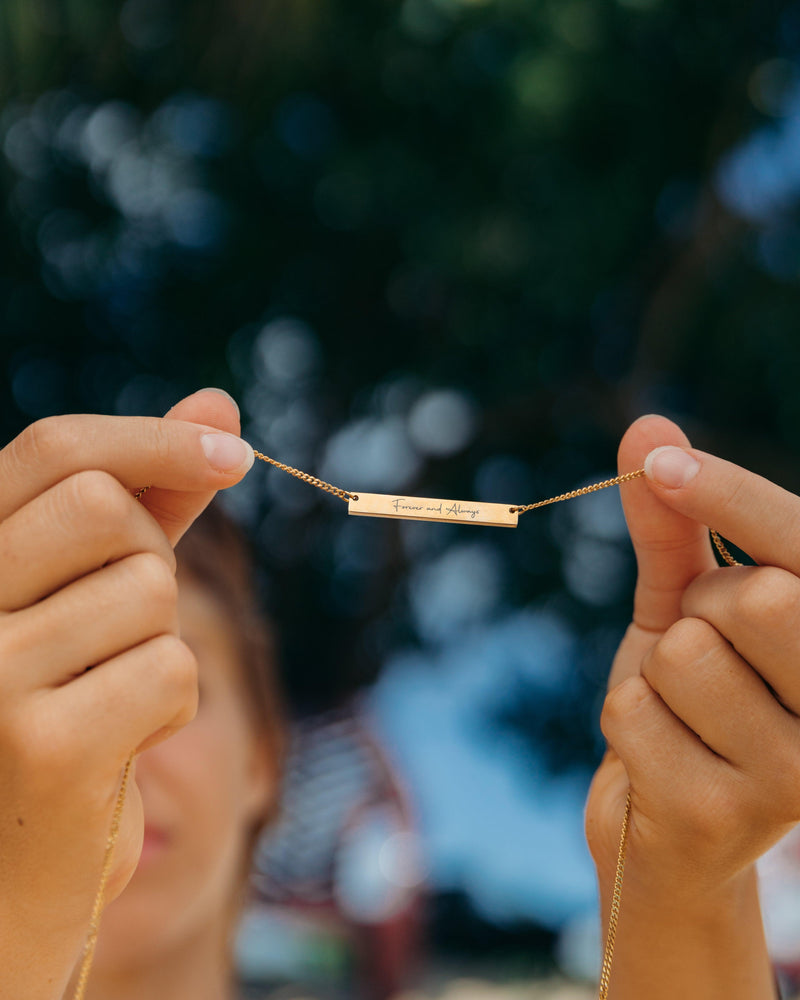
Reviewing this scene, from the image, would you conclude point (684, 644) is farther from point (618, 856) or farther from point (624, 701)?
point (618, 856)

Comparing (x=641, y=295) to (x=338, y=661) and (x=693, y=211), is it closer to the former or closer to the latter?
(x=693, y=211)

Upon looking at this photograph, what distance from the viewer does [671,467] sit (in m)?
1.33

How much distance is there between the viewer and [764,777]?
124 centimetres

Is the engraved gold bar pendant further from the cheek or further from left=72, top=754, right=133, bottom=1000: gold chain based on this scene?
the cheek

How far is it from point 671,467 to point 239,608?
1.92 m

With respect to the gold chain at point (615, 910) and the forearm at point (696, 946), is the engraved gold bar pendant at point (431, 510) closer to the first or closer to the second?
the gold chain at point (615, 910)

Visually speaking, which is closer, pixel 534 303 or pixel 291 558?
pixel 534 303

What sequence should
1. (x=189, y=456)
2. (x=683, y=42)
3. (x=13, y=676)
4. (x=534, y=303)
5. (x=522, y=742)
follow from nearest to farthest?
1. (x=13, y=676)
2. (x=189, y=456)
3. (x=683, y=42)
4. (x=534, y=303)
5. (x=522, y=742)

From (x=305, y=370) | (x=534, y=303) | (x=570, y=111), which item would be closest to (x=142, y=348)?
(x=305, y=370)

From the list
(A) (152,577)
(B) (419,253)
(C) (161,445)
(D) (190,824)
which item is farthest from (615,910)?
(B) (419,253)

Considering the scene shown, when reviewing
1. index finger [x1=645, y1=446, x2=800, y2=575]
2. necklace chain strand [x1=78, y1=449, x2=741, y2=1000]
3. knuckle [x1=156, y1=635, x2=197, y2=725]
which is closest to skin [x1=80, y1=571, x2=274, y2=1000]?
necklace chain strand [x1=78, y1=449, x2=741, y2=1000]

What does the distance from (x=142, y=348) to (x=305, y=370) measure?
30.8 inches

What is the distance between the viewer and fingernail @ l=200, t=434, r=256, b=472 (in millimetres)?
1248

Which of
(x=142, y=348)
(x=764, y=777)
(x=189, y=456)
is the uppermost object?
(x=142, y=348)
